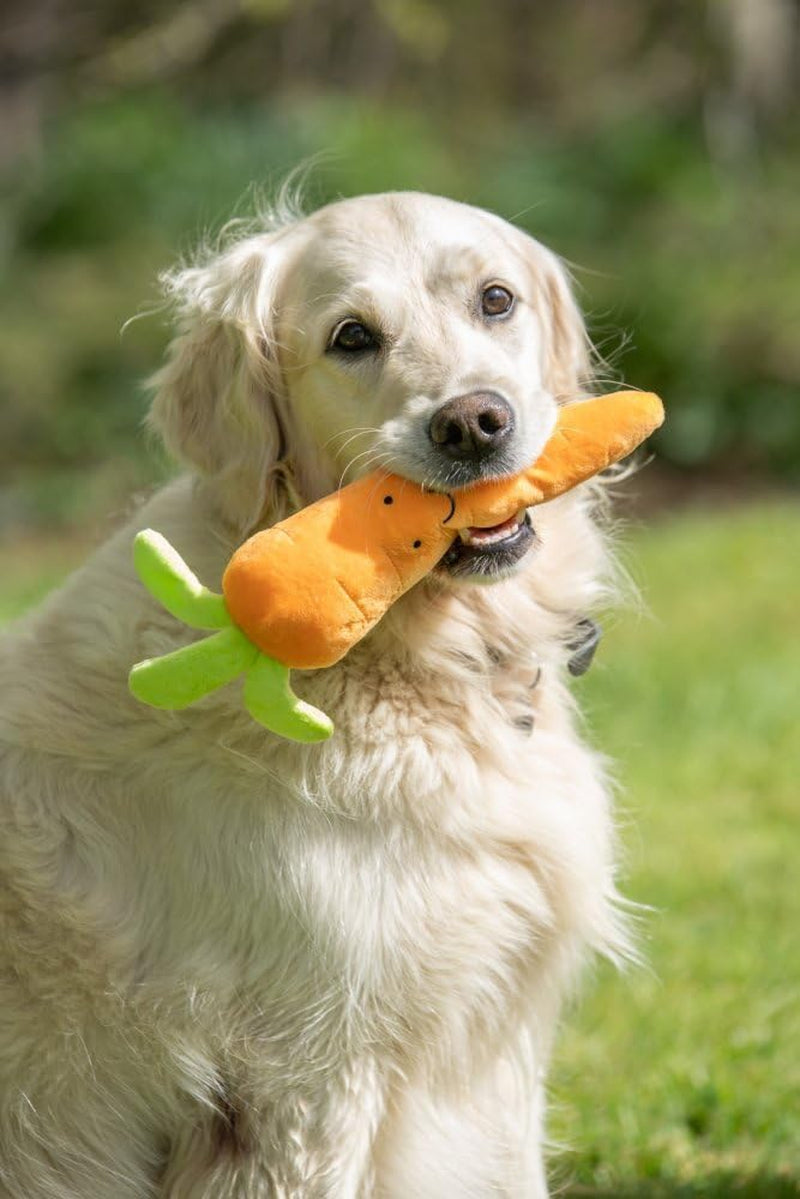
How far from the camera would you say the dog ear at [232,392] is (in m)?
3.51

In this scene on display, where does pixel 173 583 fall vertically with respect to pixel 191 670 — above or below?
above

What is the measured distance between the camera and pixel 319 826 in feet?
10.7

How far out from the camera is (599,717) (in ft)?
25.7

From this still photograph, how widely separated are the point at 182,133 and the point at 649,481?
593cm

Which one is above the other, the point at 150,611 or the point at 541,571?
the point at 150,611

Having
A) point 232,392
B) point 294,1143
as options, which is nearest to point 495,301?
point 232,392

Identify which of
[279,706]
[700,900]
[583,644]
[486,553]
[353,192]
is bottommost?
[353,192]

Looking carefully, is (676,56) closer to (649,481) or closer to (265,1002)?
(649,481)

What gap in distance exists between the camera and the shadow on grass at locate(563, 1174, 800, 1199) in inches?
148

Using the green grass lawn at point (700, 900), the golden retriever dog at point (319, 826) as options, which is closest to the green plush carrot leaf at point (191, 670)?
the golden retriever dog at point (319, 826)

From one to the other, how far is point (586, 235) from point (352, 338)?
13080 mm

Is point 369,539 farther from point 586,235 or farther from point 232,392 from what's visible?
point 586,235

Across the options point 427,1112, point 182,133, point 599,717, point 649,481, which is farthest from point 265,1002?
point 182,133

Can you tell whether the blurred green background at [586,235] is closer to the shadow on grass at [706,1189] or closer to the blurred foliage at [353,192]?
the blurred foliage at [353,192]
